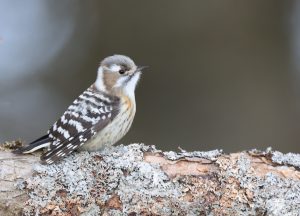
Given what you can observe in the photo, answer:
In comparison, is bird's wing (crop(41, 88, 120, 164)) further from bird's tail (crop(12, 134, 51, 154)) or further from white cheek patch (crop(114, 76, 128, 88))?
white cheek patch (crop(114, 76, 128, 88))

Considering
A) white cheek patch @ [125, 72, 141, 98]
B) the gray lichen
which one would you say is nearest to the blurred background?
white cheek patch @ [125, 72, 141, 98]

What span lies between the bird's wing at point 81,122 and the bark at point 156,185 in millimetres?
218

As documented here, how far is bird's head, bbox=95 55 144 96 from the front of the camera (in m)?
5.64

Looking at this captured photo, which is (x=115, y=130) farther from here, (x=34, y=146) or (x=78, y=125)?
(x=34, y=146)

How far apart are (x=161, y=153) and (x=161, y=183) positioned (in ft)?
0.91

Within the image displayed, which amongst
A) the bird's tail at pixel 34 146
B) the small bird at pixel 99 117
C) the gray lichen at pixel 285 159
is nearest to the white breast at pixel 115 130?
the small bird at pixel 99 117

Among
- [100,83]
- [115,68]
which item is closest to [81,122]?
[100,83]

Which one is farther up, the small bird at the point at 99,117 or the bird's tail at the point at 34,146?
the small bird at the point at 99,117

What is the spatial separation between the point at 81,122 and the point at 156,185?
1030 mm

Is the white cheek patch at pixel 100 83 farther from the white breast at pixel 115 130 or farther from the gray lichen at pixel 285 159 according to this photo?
the gray lichen at pixel 285 159

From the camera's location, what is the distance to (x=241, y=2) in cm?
682

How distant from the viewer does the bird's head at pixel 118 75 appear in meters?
5.64

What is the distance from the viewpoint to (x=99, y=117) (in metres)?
5.16

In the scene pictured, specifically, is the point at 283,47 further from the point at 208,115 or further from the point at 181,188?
the point at 181,188
